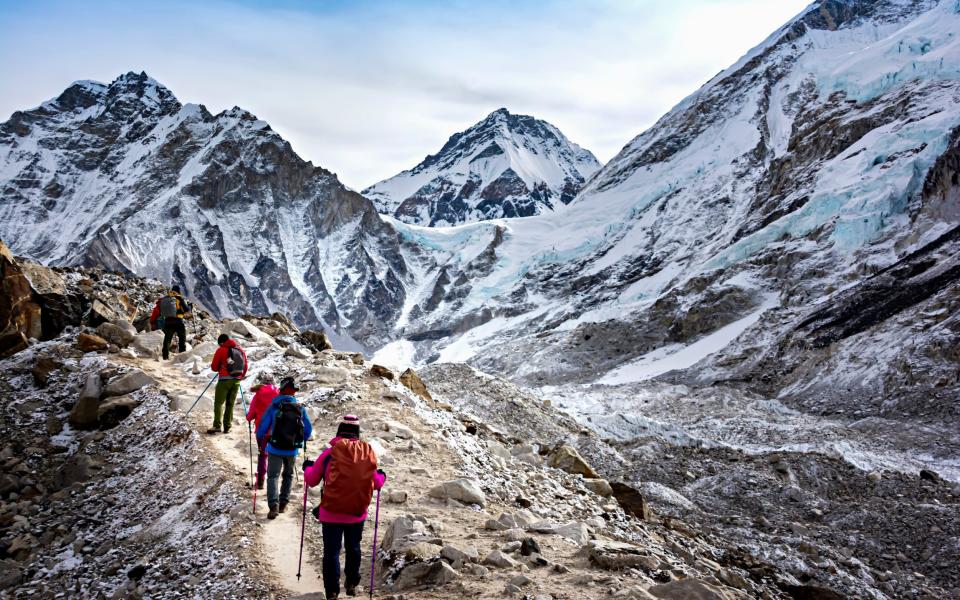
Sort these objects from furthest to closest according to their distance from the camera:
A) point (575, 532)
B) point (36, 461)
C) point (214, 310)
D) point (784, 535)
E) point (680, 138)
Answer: point (680, 138) → point (214, 310) → point (784, 535) → point (36, 461) → point (575, 532)

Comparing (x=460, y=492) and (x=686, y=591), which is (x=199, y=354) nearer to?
(x=460, y=492)

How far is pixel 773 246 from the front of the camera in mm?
91688

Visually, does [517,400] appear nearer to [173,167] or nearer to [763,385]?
[763,385]

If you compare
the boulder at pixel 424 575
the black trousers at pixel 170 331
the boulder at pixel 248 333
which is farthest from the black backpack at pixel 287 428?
the boulder at pixel 248 333

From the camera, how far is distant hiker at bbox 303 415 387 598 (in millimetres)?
7109

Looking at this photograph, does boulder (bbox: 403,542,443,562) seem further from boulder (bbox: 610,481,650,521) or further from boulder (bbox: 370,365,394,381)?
boulder (bbox: 370,365,394,381)

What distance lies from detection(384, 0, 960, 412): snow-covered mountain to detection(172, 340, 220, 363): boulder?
140 feet

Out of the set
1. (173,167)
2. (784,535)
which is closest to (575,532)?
(784,535)

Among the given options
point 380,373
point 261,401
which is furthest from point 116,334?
point 261,401

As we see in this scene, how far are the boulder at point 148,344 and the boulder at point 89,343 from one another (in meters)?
1.10

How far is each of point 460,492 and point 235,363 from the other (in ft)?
18.6

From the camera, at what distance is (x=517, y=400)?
3181 centimetres

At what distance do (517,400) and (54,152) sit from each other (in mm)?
212762

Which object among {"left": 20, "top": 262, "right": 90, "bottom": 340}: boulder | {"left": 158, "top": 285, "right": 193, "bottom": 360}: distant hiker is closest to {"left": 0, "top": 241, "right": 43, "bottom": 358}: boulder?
{"left": 20, "top": 262, "right": 90, "bottom": 340}: boulder
